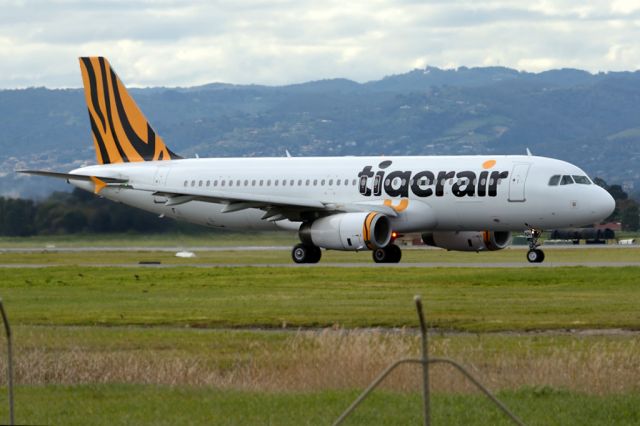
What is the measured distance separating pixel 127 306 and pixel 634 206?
109125 mm

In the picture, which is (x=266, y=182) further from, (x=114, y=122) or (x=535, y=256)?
(x=535, y=256)

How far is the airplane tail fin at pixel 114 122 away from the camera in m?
61.9

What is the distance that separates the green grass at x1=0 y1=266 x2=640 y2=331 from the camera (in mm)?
29312

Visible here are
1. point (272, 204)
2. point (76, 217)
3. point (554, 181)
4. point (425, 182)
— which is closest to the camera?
point (554, 181)

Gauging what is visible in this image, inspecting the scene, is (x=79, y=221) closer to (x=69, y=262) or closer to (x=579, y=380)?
(x=69, y=262)

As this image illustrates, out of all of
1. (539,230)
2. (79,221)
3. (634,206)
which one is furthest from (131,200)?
(634,206)

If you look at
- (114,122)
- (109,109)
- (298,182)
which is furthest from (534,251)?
(109,109)

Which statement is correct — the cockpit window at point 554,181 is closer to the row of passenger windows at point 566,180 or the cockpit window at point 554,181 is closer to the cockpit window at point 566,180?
the row of passenger windows at point 566,180

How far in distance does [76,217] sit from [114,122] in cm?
750

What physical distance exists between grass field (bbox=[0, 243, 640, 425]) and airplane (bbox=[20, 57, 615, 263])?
7267mm

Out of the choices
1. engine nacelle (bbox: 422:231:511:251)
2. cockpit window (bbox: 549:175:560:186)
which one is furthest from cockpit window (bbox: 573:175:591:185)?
engine nacelle (bbox: 422:231:511:251)

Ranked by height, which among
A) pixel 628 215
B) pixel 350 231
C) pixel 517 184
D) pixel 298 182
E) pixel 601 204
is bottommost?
pixel 628 215

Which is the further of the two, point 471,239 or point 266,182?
point 266,182

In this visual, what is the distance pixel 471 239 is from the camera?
53.9 m
